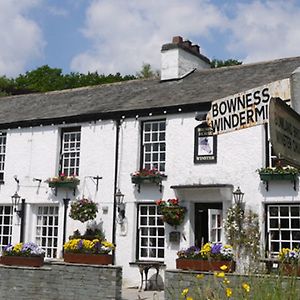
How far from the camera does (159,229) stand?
48.9ft

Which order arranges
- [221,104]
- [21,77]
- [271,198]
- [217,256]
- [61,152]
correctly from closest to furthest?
[221,104] → [217,256] → [271,198] → [61,152] → [21,77]

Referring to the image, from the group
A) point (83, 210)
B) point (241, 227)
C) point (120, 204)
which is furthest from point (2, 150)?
point (241, 227)

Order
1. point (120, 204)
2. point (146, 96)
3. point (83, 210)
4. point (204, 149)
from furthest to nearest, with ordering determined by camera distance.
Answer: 1. point (146, 96)
2. point (120, 204)
3. point (83, 210)
4. point (204, 149)

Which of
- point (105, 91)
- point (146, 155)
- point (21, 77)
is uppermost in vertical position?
point (21, 77)

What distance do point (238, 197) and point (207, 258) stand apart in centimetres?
278

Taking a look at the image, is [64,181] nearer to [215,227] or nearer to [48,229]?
[48,229]

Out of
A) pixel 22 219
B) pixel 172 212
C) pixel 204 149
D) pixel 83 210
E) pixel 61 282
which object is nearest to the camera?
pixel 61 282

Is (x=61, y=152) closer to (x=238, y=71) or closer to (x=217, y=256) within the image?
(x=238, y=71)

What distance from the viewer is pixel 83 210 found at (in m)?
15.1

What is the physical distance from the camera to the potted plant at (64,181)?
15.9m

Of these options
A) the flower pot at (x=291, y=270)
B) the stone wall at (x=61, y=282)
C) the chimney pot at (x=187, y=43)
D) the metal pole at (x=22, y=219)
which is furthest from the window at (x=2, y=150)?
the flower pot at (x=291, y=270)

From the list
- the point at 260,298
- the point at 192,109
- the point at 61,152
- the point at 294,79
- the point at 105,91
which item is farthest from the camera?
the point at 105,91

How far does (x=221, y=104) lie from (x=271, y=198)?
10134 mm

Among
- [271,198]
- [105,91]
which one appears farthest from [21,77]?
[271,198]
